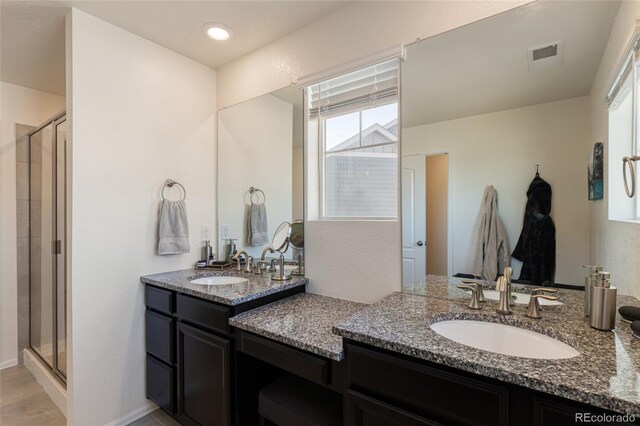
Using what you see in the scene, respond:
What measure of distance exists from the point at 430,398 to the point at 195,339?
4.24 ft

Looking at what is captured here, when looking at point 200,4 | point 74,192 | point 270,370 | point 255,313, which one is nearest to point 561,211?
point 255,313

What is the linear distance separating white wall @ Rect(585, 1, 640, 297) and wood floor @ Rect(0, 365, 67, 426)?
311 cm

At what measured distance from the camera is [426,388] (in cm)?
90

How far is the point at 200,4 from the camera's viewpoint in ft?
5.52

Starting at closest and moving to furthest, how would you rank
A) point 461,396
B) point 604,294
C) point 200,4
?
Answer: point 461,396
point 604,294
point 200,4

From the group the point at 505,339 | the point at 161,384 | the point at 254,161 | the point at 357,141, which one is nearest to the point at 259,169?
the point at 254,161

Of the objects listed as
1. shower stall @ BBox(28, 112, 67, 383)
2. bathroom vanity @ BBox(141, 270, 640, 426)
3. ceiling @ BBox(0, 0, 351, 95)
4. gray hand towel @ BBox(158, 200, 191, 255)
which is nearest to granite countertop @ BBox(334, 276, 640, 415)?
bathroom vanity @ BBox(141, 270, 640, 426)

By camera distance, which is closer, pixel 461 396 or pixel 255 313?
pixel 461 396

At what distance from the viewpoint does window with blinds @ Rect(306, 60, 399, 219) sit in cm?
161

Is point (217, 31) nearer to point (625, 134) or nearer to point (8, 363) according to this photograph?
point (625, 134)

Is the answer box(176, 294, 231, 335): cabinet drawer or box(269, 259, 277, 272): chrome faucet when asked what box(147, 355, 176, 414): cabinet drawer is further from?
box(269, 259, 277, 272): chrome faucet

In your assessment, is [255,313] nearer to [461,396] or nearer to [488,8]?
[461,396]

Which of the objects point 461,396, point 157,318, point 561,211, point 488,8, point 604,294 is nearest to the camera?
point 461,396

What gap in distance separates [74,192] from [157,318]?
2.98 ft
